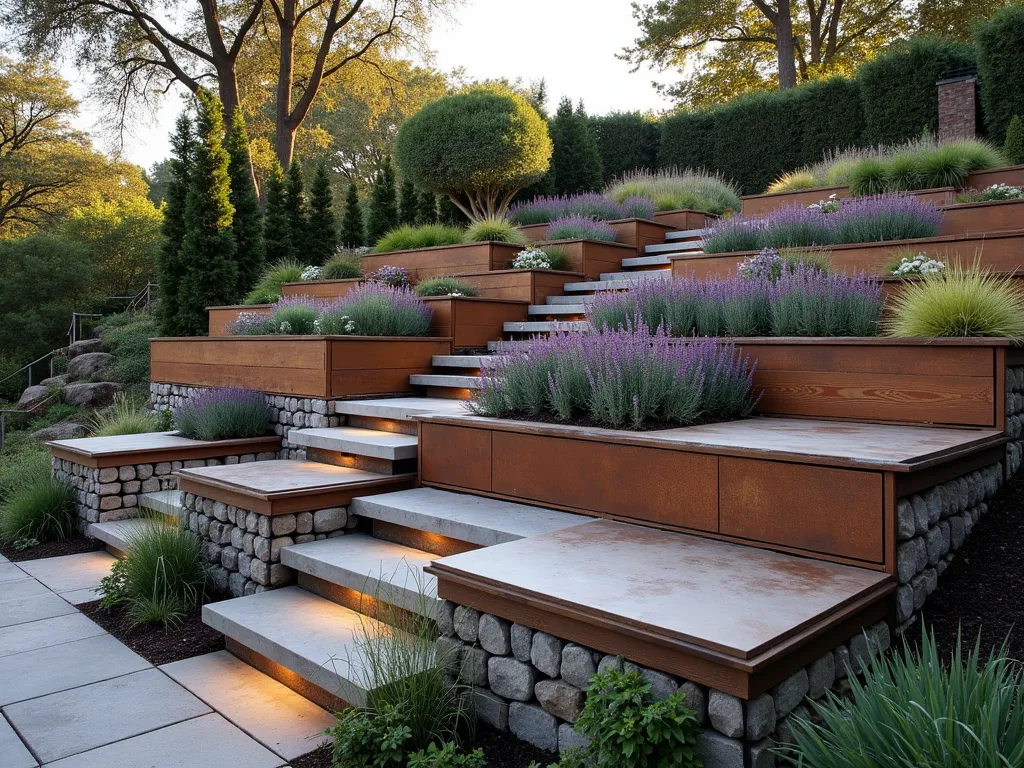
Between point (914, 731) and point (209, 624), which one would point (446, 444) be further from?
point (914, 731)

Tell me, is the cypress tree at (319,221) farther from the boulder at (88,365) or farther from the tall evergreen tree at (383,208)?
the boulder at (88,365)

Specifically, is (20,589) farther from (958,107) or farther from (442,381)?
(958,107)

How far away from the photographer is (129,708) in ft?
9.53

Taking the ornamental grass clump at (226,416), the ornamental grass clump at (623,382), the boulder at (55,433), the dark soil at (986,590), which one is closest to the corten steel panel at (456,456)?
the ornamental grass clump at (623,382)

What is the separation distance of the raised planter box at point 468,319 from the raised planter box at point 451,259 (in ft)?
4.37

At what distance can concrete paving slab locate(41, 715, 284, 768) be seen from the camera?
8.16ft

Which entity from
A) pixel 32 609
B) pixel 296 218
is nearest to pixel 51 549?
pixel 32 609

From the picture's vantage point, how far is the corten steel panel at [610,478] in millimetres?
2812

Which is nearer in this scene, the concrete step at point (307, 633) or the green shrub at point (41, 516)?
the concrete step at point (307, 633)

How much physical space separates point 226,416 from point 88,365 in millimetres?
9765

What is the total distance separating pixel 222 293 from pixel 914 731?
10009 millimetres

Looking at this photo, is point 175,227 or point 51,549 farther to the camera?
point 175,227

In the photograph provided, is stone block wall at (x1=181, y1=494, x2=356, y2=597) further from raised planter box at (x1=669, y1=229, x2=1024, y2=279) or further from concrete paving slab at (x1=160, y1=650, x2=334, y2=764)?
raised planter box at (x1=669, y1=229, x2=1024, y2=279)

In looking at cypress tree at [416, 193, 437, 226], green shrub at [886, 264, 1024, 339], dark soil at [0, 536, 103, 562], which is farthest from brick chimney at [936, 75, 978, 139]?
dark soil at [0, 536, 103, 562]
